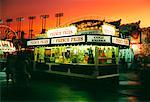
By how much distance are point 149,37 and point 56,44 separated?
21.8 meters

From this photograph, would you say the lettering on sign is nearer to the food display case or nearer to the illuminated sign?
the food display case

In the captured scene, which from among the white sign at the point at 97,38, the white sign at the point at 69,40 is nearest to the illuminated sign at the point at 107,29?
the white sign at the point at 97,38

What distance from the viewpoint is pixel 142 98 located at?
38.9ft

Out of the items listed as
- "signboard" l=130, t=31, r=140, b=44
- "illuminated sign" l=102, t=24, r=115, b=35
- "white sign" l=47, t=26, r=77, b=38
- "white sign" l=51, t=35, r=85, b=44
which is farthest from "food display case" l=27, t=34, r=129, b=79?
"signboard" l=130, t=31, r=140, b=44

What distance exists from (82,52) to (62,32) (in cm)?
223

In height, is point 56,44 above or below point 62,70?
above

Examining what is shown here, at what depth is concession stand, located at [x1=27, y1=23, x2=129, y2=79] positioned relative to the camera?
16719 millimetres

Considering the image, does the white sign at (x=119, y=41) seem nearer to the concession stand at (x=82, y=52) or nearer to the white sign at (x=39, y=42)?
the concession stand at (x=82, y=52)

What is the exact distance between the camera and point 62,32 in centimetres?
1909

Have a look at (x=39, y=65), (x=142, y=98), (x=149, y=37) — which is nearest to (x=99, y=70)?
(x=142, y=98)

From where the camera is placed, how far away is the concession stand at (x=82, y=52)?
16719mm

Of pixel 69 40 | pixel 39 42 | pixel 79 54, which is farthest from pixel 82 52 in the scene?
pixel 39 42

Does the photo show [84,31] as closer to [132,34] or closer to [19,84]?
[19,84]

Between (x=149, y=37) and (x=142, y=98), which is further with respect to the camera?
(x=149, y=37)
